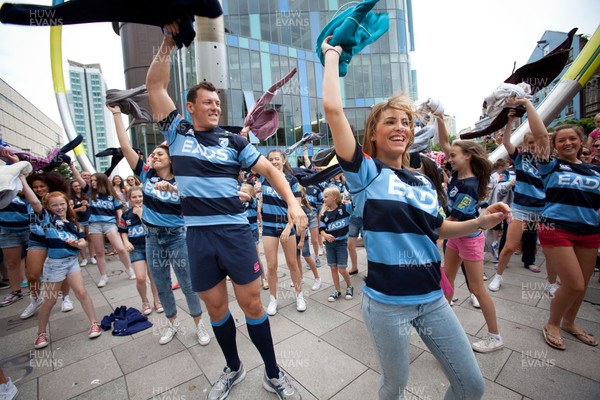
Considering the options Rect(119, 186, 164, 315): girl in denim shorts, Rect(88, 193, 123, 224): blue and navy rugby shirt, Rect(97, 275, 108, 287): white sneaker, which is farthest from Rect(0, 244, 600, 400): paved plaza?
Rect(88, 193, 123, 224): blue and navy rugby shirt

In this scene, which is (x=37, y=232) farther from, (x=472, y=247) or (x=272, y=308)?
(x=472, y=247)

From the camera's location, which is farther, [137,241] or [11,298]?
[11,298]

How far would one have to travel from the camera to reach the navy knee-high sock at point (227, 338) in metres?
2.45

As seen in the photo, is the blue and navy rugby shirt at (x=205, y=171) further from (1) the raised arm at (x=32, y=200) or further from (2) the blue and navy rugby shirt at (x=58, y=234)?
(1) the raised arm at (x=32, y=200)

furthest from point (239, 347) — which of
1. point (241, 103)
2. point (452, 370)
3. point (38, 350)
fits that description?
point (241, 103)

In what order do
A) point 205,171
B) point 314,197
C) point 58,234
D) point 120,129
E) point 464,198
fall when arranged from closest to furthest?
1. point 205,171
2. point 120,129
3. point 464,198
4. point 58,234
5. point 314,197

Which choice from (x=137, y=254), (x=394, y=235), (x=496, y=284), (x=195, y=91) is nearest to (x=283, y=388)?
(x=394, y=235)

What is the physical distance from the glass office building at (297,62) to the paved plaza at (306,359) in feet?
71.7

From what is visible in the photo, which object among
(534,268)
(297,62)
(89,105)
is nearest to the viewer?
(534,268)

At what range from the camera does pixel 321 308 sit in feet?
13.5

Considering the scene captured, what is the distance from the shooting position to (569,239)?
2.85 meters

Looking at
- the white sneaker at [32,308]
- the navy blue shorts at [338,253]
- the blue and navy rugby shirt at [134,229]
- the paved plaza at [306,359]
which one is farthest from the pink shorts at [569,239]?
the white sneaker at [32,308]

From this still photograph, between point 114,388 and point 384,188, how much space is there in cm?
321

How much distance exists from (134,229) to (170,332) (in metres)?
1.68
